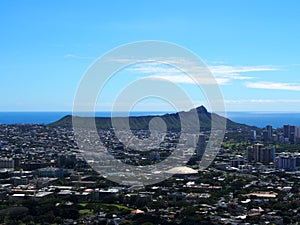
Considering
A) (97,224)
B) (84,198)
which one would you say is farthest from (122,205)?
(97,224)

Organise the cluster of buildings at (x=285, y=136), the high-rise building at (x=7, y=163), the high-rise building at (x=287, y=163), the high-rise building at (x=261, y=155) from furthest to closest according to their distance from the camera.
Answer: the cluster of buildings at (x=285, y=136) → the high-rise building at (x=261, y=155) → the high-rise building at (x=287, y=163) → the high-rise building at (x=7, y=163)

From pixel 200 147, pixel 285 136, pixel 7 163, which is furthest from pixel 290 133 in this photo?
pixel 7 163

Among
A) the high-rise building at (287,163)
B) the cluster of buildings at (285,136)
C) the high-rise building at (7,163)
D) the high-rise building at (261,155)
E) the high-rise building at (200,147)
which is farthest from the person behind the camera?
the cluster of buildings at (285,136)

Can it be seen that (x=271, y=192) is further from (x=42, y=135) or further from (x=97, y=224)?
(x=42, y=135)

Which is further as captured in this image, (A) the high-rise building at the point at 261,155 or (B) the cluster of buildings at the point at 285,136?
(B) the cluster of buildings at the point at 285,136

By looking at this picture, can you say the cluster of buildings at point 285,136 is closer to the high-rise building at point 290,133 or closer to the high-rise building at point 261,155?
the high-rise building at point 290,133

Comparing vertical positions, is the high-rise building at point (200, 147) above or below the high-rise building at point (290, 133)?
below

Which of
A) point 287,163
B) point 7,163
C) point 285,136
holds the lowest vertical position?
point 7,163

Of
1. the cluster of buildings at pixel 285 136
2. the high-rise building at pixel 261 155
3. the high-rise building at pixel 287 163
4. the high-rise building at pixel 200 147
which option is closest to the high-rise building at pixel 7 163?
the high-rise building at pixel 200 147

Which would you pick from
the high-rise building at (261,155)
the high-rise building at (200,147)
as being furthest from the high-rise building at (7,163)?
the high-rise building at (261,155)

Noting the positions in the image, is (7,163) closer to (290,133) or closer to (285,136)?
(285,136)

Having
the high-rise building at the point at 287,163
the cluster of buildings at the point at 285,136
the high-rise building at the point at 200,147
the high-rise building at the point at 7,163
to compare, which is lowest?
the high-rise building at the point at 7,163
